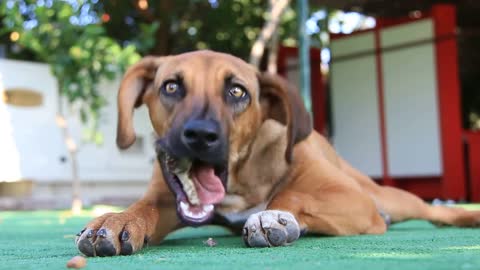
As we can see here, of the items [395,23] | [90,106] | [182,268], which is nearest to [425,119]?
[395,23]

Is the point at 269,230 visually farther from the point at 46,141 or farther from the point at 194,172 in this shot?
the point at 46,141

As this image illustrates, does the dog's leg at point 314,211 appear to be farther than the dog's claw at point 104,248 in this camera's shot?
Yes

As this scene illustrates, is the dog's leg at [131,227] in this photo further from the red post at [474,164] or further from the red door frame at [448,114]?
the red post at [474,164]

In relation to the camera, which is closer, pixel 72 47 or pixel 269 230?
pixel 269 230

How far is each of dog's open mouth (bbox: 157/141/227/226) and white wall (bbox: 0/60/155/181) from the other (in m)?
6.04

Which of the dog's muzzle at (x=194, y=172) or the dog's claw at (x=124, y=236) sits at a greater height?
the dog's muzzle at (x=194, y=172)

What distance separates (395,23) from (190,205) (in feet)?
24.4

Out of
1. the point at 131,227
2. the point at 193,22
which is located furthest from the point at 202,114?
the point at 193,22

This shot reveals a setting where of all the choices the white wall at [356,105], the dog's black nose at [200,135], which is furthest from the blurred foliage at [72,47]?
the dog's black nose at [200,135]

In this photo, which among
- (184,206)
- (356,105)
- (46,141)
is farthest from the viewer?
(356,105)

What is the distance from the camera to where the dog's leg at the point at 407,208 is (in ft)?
11.8

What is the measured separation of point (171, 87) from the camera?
2.73 metres

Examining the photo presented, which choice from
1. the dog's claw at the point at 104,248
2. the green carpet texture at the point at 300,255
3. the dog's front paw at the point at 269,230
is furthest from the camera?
the dog's front paw at the point at 269,230

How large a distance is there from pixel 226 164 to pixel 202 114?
0.28 metres
